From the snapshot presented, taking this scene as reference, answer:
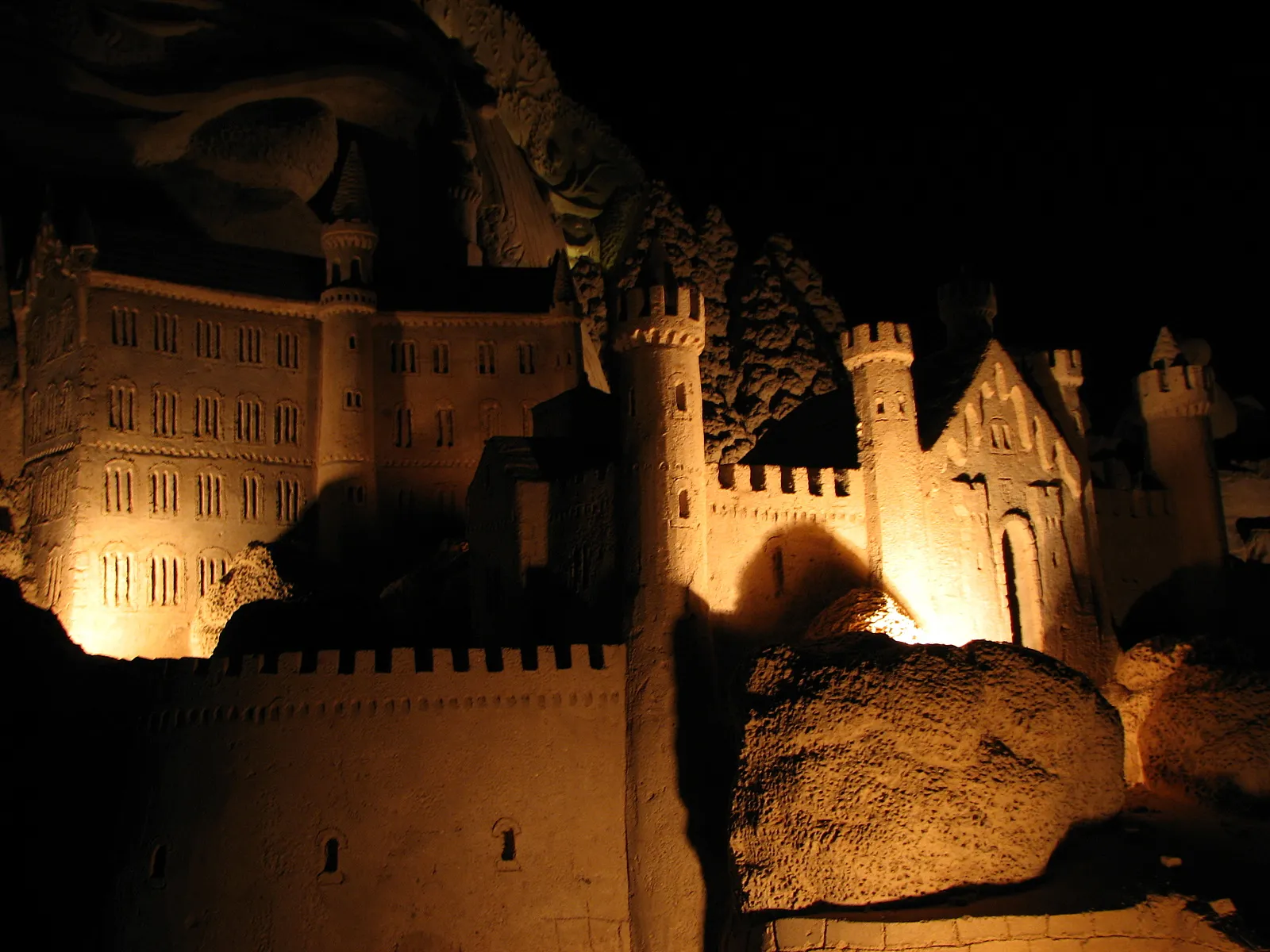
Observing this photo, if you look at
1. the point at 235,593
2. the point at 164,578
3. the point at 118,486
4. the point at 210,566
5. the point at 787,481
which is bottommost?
the point at 235,593

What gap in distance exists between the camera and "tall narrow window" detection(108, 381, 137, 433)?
60469 millimetres

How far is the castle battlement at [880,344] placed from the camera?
146 feet

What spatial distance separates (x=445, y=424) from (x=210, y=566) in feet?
40.7

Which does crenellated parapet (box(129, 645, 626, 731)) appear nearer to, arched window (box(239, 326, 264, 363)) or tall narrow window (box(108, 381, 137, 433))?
tall narrow window (box(108, 381, 137, 433))

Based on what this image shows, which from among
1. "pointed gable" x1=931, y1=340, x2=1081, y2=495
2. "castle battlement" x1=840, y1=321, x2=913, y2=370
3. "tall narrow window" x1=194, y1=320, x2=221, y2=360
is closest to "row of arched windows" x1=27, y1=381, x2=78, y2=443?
"tall narrow window" x1=194, y1=320, x2=221, y2=360

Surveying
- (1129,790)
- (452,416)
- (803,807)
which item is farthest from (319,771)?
(452,416)

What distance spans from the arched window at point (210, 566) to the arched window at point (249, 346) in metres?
8.98

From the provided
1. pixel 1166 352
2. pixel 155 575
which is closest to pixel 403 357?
pixel 155 575

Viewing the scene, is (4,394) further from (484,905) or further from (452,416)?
(484,905)

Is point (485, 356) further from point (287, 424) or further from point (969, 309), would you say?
point (969, 309)

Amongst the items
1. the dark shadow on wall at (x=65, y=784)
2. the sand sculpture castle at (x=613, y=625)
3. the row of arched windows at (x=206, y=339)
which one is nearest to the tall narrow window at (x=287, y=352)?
the row of arched windows at (x=206, y=339)

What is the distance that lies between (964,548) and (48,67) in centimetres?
5358

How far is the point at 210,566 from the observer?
61.2 metres

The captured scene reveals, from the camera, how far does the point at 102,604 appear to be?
192 feet
